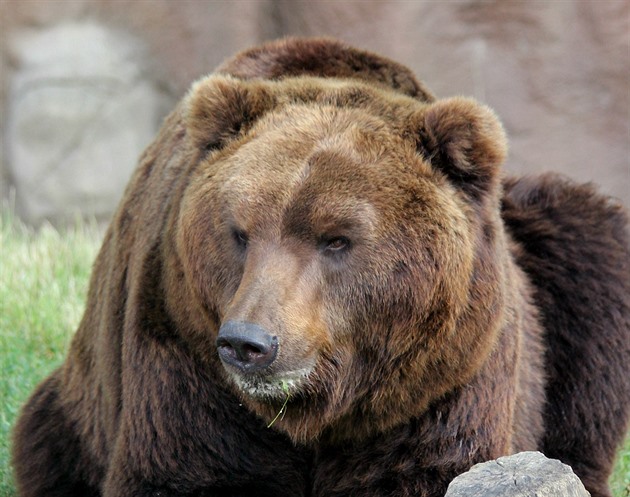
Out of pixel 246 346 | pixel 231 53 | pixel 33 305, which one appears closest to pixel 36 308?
pixel 33 305

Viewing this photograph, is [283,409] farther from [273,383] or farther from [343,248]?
[343,248]

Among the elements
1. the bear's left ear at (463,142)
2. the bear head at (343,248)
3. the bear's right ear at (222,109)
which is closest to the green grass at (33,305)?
the bear head at (343,248)

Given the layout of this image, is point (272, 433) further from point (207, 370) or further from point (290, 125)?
point (290, 125)

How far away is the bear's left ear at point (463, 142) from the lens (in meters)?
4.59

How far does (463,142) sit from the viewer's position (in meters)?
4.61

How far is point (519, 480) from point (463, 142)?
1.47 m

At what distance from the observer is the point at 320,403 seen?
450 cm

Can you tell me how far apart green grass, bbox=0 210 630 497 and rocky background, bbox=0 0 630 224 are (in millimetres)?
1643

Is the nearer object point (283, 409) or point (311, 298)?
point (311, 298)

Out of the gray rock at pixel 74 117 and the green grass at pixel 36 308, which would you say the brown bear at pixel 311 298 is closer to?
the green grass at pixel 36 308

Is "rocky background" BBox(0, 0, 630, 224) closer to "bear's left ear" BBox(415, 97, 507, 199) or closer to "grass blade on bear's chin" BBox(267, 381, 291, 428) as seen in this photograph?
"bear's left ear" BBox(415, 97, 507, 199)

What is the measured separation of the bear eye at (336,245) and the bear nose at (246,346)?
51cm

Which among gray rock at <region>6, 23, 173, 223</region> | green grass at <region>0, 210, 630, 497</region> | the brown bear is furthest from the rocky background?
the brown bear

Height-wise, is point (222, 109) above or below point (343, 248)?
above
